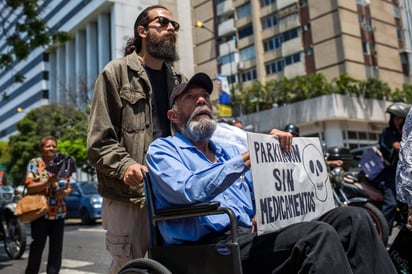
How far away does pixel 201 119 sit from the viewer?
255cm

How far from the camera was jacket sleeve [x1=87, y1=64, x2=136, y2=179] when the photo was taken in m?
2.47

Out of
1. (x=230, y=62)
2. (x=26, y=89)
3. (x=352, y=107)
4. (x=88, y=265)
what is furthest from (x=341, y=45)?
(x=26, y=89)

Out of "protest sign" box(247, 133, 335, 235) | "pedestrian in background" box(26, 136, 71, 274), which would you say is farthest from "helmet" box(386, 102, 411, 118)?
"pedestrian in background" box(26, 136, 71, 274)

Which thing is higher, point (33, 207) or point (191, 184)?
point (191, 184)

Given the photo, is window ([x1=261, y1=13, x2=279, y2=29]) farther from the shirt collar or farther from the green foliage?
the shirt collar

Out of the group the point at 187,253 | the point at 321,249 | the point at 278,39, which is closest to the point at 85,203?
the point at 187,253

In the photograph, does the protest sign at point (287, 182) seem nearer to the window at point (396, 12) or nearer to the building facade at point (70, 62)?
the building facade at point (70, 62)

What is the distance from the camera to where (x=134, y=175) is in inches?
93.0

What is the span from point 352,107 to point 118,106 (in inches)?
1100

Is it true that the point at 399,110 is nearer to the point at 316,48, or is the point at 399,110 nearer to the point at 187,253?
the point at 187,253

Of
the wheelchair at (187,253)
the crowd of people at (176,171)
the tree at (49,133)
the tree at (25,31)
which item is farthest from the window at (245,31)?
the wheelchair at (187,253)

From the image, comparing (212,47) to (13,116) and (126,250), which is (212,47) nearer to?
(126,250)

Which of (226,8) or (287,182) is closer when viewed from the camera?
(287,182)

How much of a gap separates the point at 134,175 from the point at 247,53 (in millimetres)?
36763
